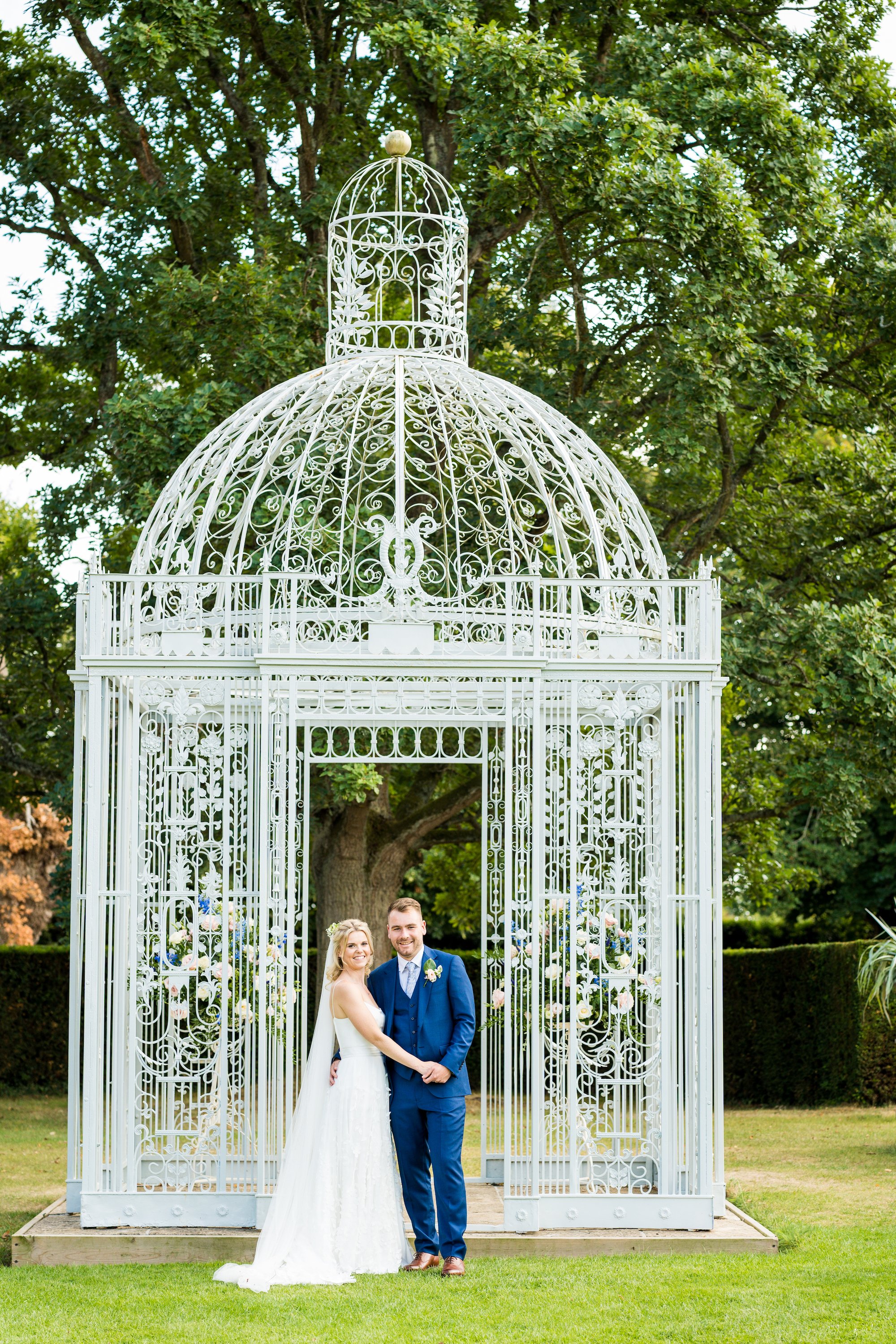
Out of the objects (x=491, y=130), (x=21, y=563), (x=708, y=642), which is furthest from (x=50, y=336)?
(x=708, y=642)

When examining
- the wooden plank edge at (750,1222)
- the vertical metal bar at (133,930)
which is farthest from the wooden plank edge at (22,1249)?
the wooden plank edge at (750,1222)

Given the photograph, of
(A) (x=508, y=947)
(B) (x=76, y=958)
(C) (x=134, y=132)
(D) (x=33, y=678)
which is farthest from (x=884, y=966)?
(C) (x=134, y=132)

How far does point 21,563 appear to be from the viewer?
13961 mm

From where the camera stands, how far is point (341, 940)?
7008 millimetres

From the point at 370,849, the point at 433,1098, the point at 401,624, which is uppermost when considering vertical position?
the point at 401,624

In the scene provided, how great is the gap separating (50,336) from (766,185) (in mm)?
6921

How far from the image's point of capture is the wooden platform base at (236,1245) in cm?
718

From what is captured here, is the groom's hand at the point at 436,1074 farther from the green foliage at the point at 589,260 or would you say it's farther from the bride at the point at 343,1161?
the green foliage at the point at 589,260

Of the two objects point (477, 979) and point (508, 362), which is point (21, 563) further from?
point (477, 979)

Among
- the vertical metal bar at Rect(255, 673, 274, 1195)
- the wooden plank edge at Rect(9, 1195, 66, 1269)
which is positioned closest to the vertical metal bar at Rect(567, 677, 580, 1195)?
the vertical metal bar at Rect(255, 673, 274, 1195)

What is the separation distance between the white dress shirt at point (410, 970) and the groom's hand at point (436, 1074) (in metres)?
0.37

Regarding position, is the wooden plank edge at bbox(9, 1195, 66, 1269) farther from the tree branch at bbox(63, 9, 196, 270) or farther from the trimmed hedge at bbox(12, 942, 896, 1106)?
the tree branch at bbox(63, 9, 196, 270)

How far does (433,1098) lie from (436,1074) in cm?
13

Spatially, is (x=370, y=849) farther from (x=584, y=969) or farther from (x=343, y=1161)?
(x=343, y=1161)
